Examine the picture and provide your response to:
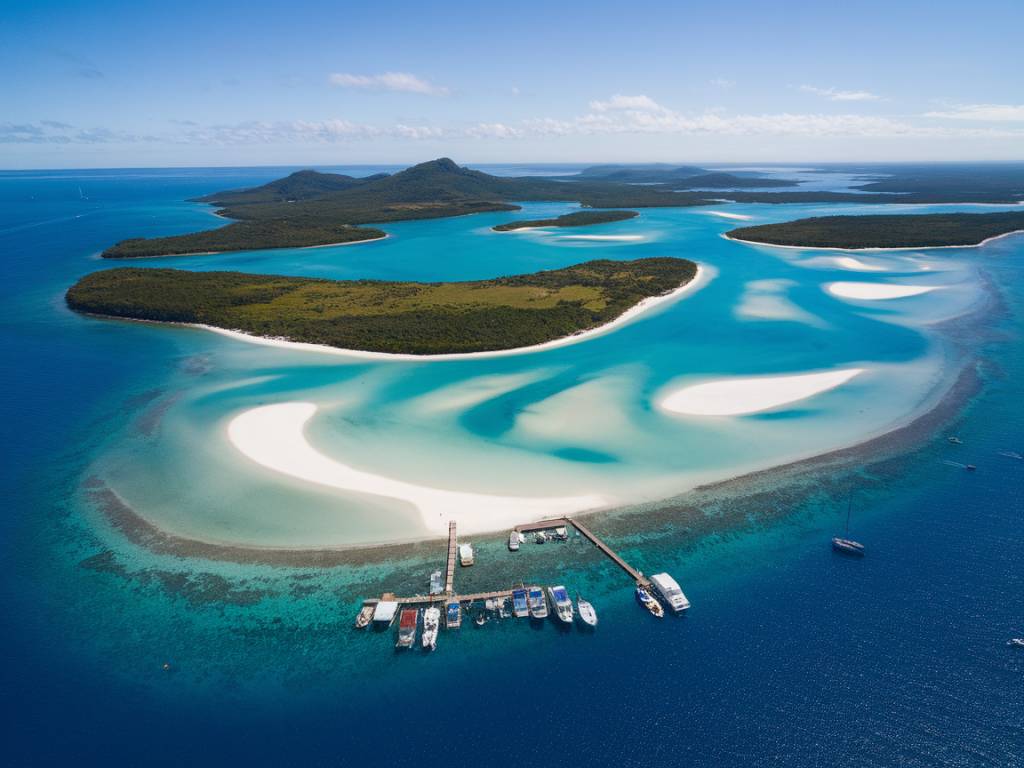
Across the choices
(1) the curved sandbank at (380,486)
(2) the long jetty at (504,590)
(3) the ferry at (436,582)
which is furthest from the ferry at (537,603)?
(1) the curved sandbank at (380,486)

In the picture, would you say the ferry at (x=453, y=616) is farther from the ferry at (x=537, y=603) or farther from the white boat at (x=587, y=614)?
the white boat at (x=587, y=614)

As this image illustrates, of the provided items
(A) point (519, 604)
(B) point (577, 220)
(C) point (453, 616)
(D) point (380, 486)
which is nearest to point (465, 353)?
(D) point (380, 486)

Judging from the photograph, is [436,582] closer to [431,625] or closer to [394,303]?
[431,625]

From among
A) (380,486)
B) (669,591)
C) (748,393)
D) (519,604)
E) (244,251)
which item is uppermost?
(244,251)

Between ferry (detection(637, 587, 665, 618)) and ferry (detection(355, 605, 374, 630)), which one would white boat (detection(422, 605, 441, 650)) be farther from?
ferry (detection(637, 587, 665, 618))

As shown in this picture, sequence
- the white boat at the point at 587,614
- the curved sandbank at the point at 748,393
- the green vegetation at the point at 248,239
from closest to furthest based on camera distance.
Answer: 1. the white boat at the point at 587,614
2. the curved sandbank at the point at 748,393
3. the green vegetation at the point at 248,239

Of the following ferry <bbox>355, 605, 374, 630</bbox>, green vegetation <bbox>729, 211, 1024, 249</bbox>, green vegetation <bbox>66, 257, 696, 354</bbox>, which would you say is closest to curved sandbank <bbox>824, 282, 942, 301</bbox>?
green vegetation <bbox>66, 257, 696, 354</bbox>
